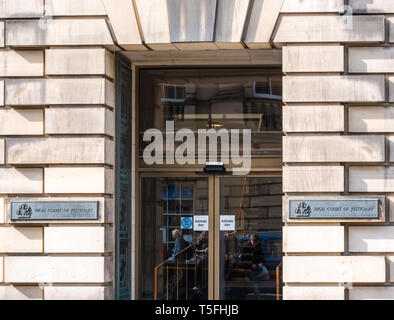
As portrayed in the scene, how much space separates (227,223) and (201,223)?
45 cm

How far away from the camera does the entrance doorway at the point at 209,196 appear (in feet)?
38.7

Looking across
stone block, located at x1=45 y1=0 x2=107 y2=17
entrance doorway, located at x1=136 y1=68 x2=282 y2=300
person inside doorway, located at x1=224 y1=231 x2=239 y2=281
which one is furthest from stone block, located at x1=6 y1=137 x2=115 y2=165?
person inside doorway, located at x1=224 y1=231 x2=239 y2=281

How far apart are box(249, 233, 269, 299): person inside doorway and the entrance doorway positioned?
0.06 ft

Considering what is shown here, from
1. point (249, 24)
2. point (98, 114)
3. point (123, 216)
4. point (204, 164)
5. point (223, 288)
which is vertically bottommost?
point (223, 288)

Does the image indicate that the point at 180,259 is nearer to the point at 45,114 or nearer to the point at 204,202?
the point at 204,202

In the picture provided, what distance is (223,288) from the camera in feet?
39.0

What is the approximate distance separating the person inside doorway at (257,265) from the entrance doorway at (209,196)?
0.06 ft

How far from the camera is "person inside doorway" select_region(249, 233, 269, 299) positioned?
463 inches

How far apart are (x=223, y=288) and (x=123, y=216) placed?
7.08ft

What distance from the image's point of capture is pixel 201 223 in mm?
11938

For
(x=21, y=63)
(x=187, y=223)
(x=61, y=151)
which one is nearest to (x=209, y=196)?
(x=187, y=223)

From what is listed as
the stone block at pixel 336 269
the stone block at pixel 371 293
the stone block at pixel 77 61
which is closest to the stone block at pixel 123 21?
the stone block at pixel 77 61

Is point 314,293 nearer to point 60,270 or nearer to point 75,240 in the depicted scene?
point 75,240

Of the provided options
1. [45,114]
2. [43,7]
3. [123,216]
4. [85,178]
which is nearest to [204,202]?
[123,216]
